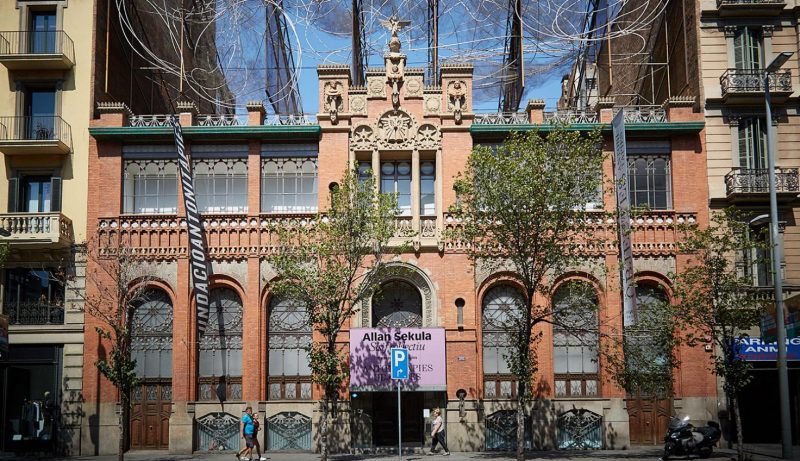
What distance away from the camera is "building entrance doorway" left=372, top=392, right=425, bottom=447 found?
105 feet

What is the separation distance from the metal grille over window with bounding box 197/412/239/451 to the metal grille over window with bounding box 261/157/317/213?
8.00 meters

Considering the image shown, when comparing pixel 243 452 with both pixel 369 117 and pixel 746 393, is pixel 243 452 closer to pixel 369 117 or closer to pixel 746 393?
pixel 369 117

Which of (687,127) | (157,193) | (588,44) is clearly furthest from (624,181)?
(157,193)

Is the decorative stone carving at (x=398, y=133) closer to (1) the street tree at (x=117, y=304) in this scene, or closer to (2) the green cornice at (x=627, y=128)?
(2) the green cornice at (x=627, y=128)

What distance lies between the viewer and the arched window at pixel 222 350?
32.5 meters

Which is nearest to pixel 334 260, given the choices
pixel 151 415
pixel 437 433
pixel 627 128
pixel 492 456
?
pixel 437 433

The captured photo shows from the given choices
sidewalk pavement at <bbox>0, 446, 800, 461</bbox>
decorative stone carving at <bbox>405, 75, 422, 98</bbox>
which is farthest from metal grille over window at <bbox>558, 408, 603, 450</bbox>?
decorative stone carving at <bbox>405, 75, 422, 98</bbox>

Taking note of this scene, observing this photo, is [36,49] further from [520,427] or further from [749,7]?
[749,7]

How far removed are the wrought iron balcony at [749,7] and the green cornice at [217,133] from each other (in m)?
16.3

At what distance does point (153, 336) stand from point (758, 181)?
23.6m

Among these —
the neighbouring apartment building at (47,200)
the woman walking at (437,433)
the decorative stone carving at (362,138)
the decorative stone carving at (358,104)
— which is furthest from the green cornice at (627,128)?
the neighbouring apartment building at (47,200)

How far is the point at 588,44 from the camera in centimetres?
4053

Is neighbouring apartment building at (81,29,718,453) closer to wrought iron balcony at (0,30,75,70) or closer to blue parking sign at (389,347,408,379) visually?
wrought iron balcony at (0,30,75,70)

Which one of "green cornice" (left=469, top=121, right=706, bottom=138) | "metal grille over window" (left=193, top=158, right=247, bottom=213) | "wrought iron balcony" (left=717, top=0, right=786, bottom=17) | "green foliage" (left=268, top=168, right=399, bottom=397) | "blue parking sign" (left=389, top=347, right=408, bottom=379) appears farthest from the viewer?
"metal grille over window" (left=193, top=158, right=247, bottom=213)
